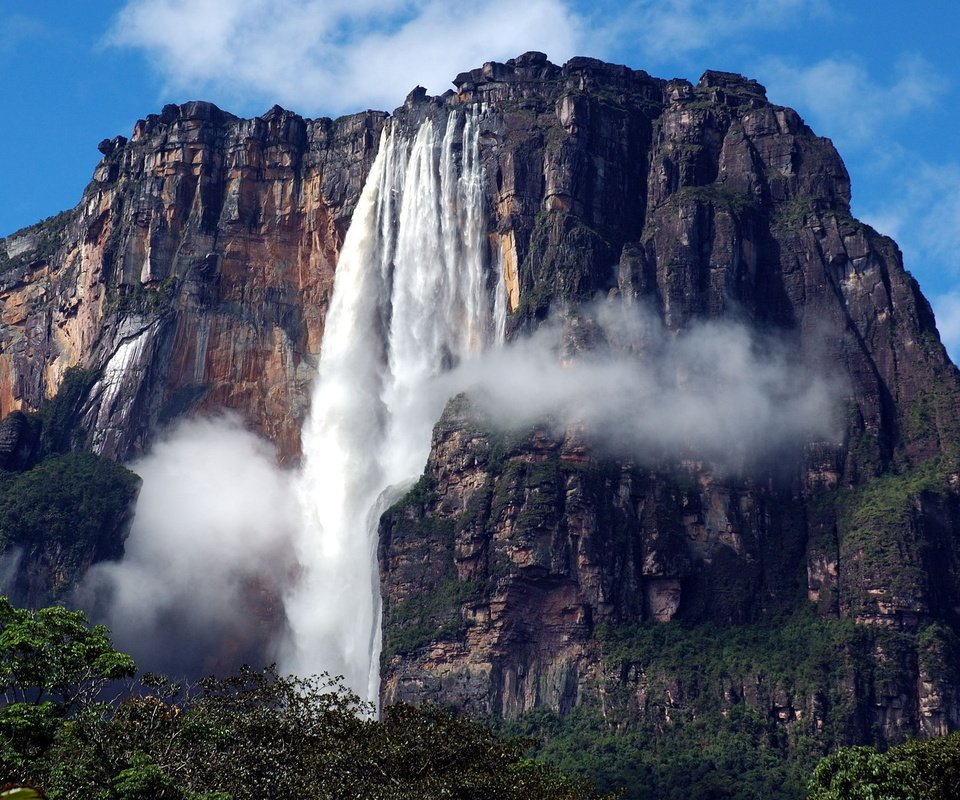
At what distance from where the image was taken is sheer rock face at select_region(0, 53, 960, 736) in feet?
417

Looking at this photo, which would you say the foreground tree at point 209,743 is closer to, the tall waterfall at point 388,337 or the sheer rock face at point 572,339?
the sheer rock face at point 572,339

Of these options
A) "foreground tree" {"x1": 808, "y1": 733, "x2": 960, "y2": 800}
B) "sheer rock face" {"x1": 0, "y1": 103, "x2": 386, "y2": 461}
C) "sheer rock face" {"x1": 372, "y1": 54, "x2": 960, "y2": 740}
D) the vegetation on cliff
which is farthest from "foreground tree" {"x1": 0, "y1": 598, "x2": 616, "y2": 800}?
"sheer rock face" {"x1": 0, "y1": 103, "x2": 386, "y2": 461}

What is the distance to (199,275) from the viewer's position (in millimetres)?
151625

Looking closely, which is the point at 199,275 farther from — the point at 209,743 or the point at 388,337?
the point at 209,743

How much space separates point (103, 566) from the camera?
13862cm

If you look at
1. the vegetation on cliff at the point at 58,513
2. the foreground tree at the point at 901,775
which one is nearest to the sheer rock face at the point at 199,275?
the vegetation on cliff at the point at 58,513

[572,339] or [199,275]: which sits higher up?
[199,275]

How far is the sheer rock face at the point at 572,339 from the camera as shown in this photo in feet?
417

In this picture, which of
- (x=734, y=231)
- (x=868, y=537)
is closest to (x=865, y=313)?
(x=734, y=231)

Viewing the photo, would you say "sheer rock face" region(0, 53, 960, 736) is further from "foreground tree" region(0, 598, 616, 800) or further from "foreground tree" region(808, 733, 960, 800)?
"foreground tree" region(808, 733, 960, 800)

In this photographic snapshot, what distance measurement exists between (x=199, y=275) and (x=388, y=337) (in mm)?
16551

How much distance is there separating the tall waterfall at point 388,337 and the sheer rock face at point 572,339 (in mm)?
2150

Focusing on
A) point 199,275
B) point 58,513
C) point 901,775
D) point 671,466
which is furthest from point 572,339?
point 901,775

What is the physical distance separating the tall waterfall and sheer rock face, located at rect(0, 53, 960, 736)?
2150mm
